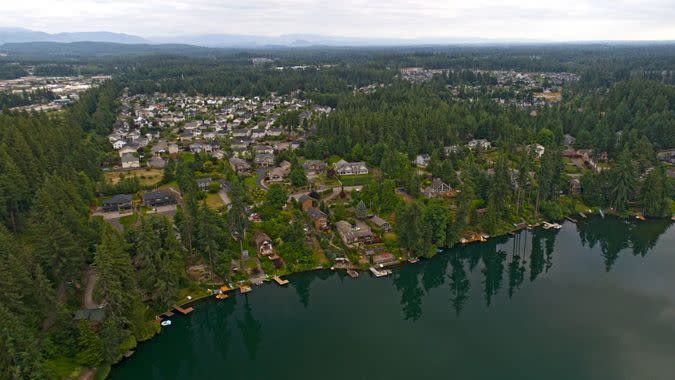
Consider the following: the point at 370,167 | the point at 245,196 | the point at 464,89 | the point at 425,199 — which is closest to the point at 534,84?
the point at 464,89

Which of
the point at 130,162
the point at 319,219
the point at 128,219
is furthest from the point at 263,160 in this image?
the point at 128,219

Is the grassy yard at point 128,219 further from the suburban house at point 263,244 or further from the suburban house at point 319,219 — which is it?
the suburban house at point 319,219

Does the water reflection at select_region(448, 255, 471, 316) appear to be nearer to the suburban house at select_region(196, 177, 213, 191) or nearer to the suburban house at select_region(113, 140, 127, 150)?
the suburban house at select_region(196, 177, 213, 191)

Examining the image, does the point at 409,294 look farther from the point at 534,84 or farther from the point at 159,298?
the point at 534,84

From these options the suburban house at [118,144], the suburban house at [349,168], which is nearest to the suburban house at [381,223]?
the suburban house at [349,168]

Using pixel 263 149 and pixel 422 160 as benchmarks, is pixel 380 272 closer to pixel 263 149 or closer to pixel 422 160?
pixel 422 160
